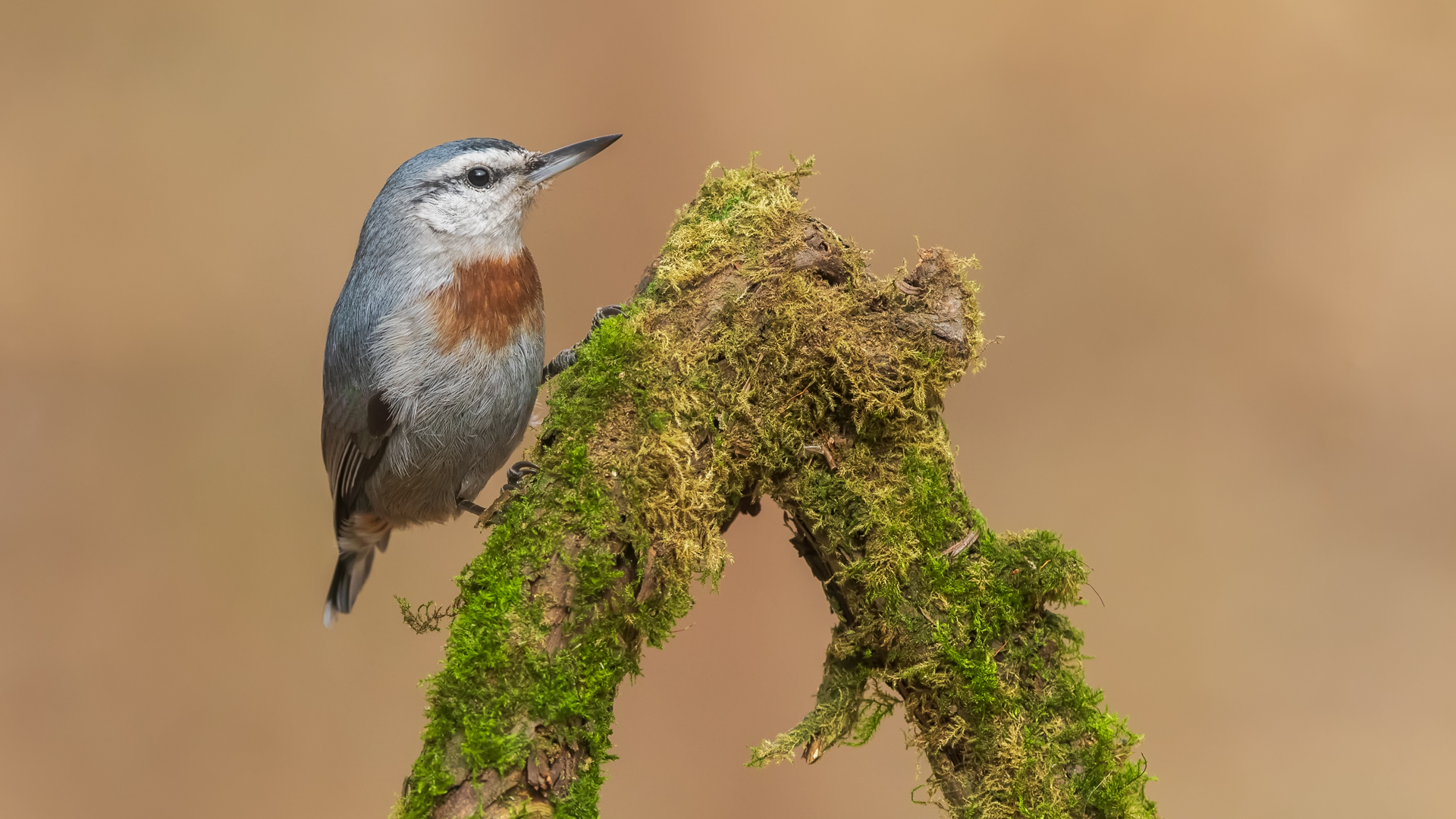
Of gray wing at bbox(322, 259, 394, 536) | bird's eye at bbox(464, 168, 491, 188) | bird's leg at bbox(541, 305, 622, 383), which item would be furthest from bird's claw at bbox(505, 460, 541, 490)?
bird's eye at bbox(464, 168, 491, 188)

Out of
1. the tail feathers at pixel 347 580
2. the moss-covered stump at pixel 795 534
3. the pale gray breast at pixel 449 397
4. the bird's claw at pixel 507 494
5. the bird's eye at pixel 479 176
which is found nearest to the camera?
the moss-covered stump at pixel 795 534

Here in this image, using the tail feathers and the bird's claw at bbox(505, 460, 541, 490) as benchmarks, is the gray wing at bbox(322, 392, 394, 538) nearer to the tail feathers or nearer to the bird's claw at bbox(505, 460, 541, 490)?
the tail feathers

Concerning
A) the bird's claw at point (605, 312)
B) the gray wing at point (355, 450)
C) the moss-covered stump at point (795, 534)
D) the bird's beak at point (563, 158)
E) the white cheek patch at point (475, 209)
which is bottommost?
the moss-covered stump at point (795, 534)

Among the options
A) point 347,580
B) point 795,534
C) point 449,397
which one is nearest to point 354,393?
point 449,397

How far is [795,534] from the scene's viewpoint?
245 cm

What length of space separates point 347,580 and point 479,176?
73.3 inches

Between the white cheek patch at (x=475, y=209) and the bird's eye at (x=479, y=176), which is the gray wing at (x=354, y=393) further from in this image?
the bird's eye at (x=479, y=176)

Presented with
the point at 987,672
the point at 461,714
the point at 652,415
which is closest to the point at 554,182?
the point at 652,415

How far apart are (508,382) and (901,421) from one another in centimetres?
122

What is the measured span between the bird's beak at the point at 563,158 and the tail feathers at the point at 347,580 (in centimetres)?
163

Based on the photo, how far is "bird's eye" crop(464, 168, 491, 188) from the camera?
115 inches

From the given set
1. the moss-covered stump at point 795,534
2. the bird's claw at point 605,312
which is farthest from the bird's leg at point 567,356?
the moss-covered stump at point 795,534

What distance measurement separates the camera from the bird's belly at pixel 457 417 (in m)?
2.80

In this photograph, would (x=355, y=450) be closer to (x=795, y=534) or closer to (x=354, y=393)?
(x=354, y=393)
